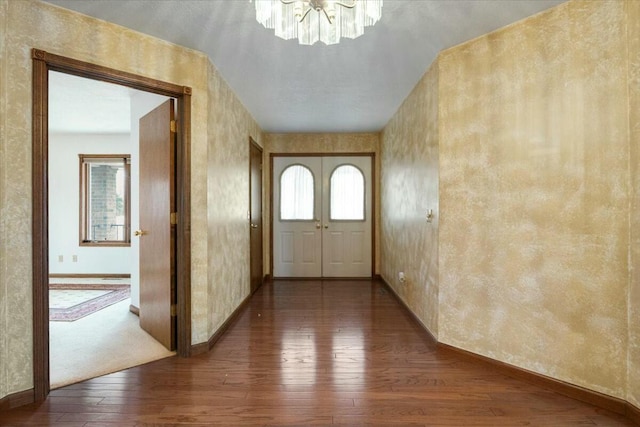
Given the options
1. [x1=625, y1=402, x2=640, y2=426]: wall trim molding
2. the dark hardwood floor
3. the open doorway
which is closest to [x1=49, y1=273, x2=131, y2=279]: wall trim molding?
the open doorway

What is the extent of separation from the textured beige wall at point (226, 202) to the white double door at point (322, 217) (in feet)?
4.44

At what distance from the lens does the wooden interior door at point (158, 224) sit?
8.55ft

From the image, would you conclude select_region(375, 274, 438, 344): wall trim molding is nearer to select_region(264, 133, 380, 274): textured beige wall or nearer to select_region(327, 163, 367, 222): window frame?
select_region(264, 133, 380, 274): textured beige wall

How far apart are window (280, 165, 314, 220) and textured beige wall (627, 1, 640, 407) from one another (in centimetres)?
412

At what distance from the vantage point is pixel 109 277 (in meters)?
5.56

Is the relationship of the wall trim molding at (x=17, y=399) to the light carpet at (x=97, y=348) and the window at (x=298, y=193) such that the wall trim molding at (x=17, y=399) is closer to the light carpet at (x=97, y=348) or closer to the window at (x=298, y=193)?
the light carpet at (x=97, y=348)

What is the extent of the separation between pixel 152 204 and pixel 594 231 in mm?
3217

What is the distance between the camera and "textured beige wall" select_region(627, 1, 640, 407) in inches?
68.8

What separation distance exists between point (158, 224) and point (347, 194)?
3322 millimetres

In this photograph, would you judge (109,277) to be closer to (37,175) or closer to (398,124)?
(37,175)

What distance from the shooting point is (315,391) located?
207cm

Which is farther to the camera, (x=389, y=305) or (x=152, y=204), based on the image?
(x=389, y=305)

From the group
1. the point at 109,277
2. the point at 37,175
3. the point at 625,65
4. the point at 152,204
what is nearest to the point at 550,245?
the point at 625,65

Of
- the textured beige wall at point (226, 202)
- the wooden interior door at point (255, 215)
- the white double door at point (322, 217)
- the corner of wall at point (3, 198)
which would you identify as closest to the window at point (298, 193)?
the white double door at point (322, 217)
